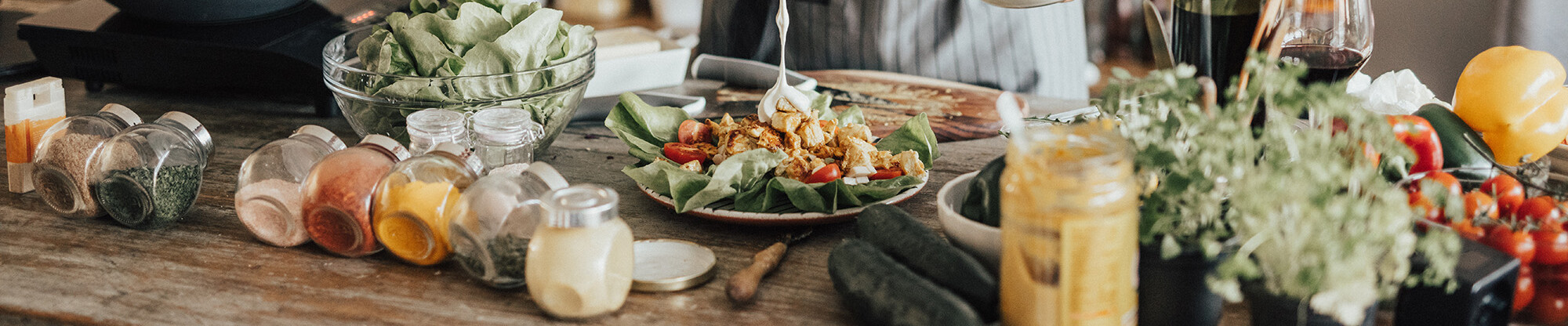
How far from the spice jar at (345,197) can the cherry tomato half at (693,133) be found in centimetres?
36

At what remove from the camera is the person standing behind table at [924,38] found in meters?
2.00

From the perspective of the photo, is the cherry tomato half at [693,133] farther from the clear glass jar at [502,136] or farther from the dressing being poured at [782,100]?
the clear glass jar at [502,136]

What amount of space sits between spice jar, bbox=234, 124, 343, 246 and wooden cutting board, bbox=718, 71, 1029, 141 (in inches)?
27.4

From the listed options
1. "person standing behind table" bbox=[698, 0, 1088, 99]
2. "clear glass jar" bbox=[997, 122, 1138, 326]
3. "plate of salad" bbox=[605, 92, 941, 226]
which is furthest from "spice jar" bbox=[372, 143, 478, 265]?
"person standing behind table" bbox=[698, 0, 1088, 99]

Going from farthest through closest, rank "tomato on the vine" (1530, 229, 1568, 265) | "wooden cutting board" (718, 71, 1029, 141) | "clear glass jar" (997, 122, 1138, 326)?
"wooden cutting board" (718, 71, 1029, 141) < "tomato on the vine" (1530, 229, 1568, 265) < "clear glass jar" (997, 122, 1138, 326)

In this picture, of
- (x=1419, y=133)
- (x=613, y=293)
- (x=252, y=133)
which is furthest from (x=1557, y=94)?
(x=252, y=133)

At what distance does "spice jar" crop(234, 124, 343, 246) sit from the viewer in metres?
0.92

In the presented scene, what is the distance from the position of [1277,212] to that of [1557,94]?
55cm

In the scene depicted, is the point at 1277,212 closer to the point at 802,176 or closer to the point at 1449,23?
the point at 802,176

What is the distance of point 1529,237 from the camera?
2.31 ft

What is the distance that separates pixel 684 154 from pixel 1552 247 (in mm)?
788

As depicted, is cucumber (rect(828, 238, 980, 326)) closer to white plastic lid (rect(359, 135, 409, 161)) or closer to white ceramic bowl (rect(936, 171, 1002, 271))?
white ceramic bowl (rect(936, 171, 1002, 271))

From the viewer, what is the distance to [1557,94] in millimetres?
933

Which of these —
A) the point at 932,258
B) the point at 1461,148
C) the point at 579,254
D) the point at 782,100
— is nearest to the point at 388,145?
the point at 579,254
